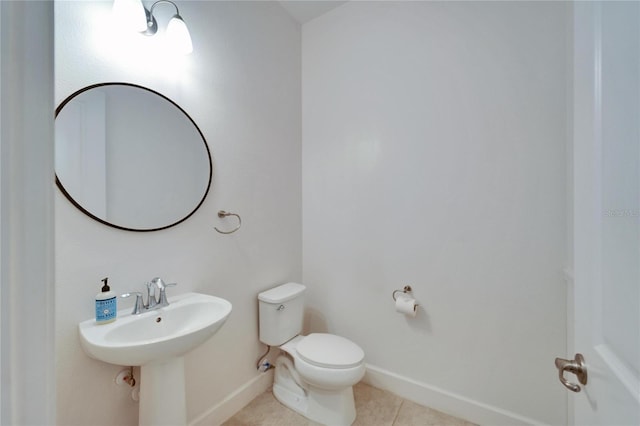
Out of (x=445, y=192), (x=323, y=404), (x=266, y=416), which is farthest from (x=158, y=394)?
(x=445, y=192)

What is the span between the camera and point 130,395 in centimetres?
117

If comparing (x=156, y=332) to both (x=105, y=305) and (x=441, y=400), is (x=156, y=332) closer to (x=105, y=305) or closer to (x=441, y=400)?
(x=105, y=305)

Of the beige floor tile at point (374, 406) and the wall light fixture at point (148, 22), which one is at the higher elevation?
the wall light fixture at point (148, 22)

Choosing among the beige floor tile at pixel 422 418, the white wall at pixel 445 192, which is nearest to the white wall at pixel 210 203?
the white wall at pixel 445 192

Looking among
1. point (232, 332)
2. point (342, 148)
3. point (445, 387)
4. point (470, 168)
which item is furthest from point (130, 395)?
point (470, 168)

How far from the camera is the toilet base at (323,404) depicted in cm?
149

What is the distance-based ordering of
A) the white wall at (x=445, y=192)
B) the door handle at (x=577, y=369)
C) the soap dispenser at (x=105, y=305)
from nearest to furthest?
the door handle at (x=577, y=369) → the soap dispenser at (x=105, y=305) → the white wall at (x=445, y=192)

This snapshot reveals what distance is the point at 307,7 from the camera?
1.96 meters

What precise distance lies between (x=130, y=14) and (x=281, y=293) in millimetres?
1581

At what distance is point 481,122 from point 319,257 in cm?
139

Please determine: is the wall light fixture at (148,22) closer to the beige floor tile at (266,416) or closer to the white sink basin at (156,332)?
the white sink basin at (156,332)

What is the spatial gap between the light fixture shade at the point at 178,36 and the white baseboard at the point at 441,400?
220 centimetres

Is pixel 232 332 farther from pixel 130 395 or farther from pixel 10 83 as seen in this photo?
pixel 10 83

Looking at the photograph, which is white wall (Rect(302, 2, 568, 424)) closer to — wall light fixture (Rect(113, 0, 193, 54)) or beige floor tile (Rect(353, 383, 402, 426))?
beige floor tile (Rect(353, 383, 402, 426))
